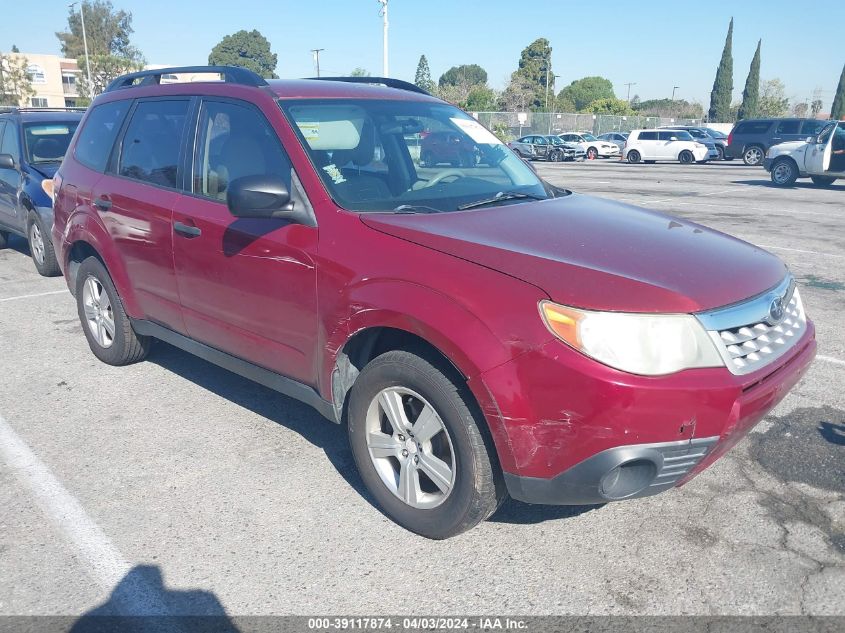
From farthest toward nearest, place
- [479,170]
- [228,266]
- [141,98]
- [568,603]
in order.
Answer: [141,98], [479,170], [228,266], [568,603]

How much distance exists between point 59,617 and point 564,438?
1.99 meters

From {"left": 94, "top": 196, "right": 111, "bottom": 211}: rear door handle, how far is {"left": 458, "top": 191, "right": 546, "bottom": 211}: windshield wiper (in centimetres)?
258

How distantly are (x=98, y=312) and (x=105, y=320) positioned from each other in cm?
10

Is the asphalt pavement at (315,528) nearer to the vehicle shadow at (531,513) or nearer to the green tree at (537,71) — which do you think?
the vehicle shadow at (531,513)

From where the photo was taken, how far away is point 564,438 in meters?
2.59

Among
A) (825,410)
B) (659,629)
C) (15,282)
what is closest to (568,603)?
(659,629)

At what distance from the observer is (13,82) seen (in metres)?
57.0

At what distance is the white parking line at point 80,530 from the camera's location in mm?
2809

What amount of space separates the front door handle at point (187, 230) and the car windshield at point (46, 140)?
226 inches

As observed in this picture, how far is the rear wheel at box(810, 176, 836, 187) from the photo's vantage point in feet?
64.0

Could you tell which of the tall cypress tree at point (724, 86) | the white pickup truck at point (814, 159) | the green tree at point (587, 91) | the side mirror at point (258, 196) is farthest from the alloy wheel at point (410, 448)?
the green tree at point (587, 91)

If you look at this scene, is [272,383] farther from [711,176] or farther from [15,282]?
[711,176]

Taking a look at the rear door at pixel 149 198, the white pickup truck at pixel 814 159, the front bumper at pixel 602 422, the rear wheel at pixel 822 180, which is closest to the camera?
the front bumper at pixel 602 422

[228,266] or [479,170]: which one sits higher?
[479,170]
